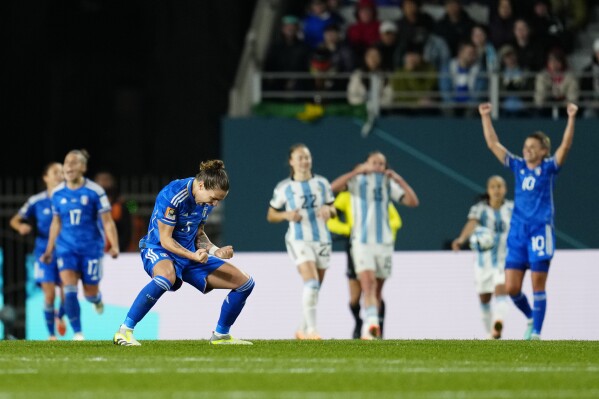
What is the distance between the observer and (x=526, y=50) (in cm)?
2022

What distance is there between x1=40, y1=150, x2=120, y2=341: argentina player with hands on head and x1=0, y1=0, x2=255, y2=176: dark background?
10075 millimetres

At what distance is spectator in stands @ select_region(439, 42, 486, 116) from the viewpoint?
1978 centimetres

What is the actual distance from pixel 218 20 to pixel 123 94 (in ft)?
15.4

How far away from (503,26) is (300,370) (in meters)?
11.8

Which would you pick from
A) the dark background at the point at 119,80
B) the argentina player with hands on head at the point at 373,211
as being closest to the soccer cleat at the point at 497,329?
the argentina player with hands on head at the point at 373,211

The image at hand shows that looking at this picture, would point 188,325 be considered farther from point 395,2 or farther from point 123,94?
point 123,94

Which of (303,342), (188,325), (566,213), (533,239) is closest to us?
(303,342)

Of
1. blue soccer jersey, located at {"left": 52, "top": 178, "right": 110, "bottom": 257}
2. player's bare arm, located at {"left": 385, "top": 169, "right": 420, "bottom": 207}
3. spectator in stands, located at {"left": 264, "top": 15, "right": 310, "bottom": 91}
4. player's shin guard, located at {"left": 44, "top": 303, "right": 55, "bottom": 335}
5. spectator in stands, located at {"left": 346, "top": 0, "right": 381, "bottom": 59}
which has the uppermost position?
spectator in stands, located at {"left": 346, "top": 0, "right": 381, "bottom": 59}

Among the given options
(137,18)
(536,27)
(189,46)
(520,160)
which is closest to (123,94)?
(137,18)

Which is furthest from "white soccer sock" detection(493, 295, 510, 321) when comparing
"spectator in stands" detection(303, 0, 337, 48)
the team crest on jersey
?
the team crest on jersey

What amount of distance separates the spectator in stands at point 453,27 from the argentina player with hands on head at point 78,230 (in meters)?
6.55

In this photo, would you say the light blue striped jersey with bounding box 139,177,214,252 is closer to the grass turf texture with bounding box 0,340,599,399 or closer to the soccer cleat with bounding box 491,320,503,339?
the grass turf texture with bounding box 0,340,599,399

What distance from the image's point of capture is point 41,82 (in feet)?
91.7

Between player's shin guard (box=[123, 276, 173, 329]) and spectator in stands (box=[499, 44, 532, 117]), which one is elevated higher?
spectator in stands (box=[499, 44, 532, 117])
